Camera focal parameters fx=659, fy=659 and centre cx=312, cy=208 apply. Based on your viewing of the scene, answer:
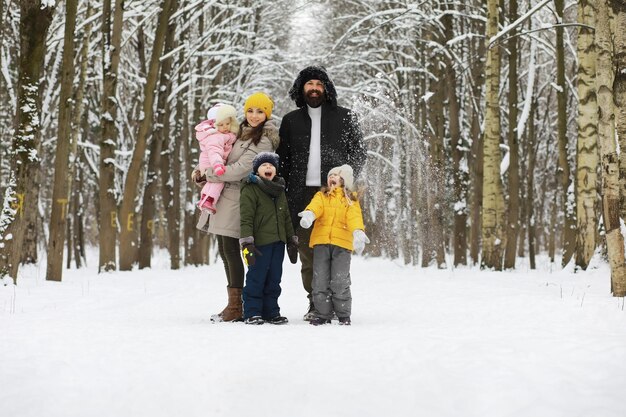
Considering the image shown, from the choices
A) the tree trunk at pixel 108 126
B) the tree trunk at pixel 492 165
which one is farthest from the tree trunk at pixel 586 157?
the tree trunk at pixel 108 126

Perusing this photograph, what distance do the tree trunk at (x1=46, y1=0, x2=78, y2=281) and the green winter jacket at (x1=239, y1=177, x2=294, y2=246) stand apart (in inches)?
235

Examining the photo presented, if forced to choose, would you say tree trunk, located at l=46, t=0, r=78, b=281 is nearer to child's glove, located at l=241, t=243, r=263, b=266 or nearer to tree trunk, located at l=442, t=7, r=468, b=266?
child's glove, located at l=241, t=243, r=263, b=266

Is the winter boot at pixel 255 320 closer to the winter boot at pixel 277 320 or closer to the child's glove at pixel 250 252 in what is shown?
the winter boot at pixel 277 320

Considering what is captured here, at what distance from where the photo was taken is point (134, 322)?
5.58 m

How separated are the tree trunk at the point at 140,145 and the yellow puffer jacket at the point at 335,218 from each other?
9817mm

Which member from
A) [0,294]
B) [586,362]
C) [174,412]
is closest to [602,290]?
[586,362]

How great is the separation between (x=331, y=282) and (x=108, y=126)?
33.6ft

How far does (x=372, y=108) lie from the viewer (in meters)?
19.7

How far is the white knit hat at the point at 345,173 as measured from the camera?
5738mm

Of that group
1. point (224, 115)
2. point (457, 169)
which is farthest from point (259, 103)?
point (457, 169)

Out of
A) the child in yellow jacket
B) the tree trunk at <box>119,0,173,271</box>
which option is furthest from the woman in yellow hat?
the tree trunk at <box>119,0,173,271</box>

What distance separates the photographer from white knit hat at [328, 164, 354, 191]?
18.8 feet

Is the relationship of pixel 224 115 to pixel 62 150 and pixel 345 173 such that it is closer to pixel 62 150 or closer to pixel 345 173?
pixel 345 173

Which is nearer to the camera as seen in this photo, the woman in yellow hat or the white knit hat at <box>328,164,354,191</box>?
the white knit hat at <box>328,164,354,191</box>
